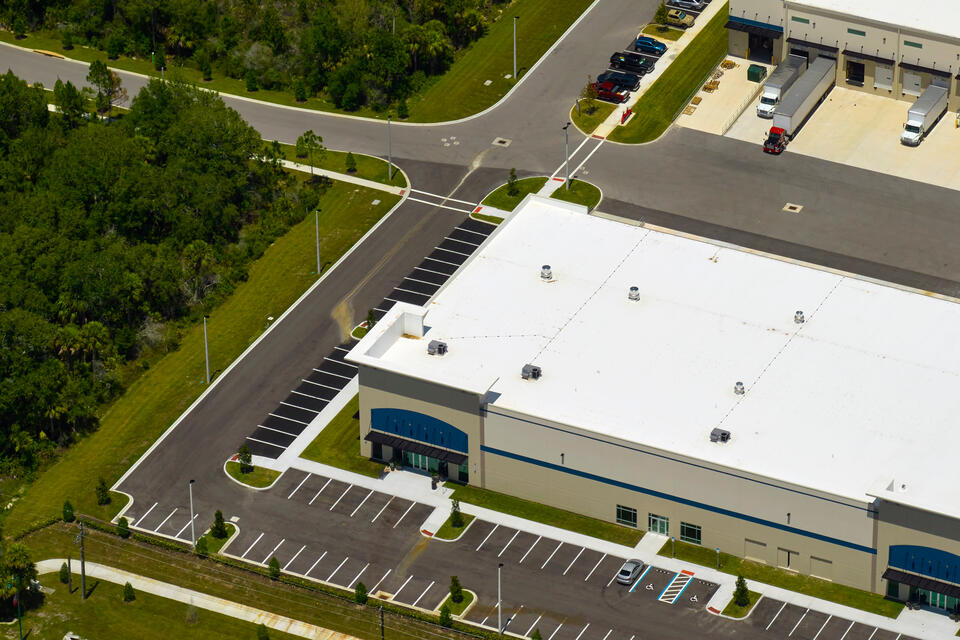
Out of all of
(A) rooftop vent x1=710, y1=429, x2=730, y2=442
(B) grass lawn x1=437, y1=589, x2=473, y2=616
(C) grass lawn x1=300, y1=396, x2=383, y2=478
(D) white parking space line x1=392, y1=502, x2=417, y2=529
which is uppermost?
(A) rooftop vent x1=710, y1=429, x2=730, y2=442

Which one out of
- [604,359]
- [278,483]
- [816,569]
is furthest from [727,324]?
[278,483]

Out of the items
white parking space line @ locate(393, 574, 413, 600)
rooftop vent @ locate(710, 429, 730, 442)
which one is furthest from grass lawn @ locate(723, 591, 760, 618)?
white parking space line @ locate(393, 574, 413, 600)

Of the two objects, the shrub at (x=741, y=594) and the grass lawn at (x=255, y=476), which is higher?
the grass lawn at (x=255, y=476)

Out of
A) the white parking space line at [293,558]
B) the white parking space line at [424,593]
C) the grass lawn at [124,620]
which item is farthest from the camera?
the white parking space line at [293,558]

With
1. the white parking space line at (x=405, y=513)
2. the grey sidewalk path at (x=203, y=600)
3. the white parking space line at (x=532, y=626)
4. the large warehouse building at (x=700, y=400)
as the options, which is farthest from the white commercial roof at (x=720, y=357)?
the grey sidewalk path at (x=203, y=600)

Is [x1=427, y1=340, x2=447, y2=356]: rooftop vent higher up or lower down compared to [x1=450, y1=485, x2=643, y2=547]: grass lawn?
higher up

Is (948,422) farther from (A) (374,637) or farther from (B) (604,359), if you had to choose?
(A) (374,637)

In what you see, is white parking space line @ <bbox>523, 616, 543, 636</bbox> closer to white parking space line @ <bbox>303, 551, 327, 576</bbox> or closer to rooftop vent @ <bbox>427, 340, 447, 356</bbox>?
white parking space line @ <bbox>303, 551, 327, 576</bbox>

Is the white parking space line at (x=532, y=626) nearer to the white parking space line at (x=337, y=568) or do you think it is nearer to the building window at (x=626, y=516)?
the building window at (x=626, y=516)
